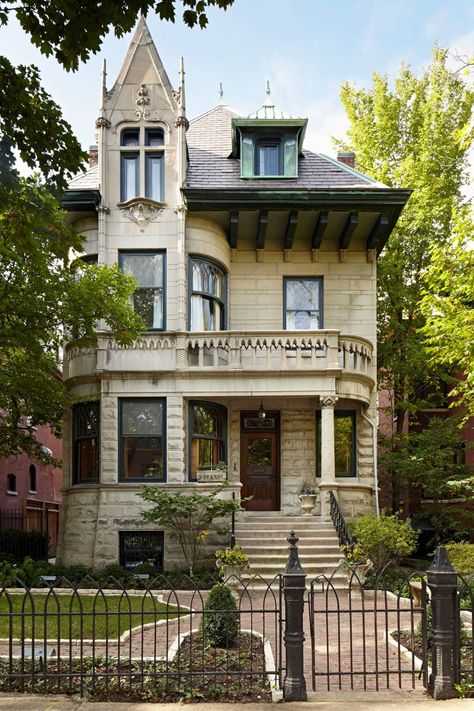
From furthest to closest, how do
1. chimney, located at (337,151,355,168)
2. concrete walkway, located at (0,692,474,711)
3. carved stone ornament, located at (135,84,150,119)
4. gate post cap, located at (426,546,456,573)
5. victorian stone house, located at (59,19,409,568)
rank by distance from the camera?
chimney, located at (337,151,355,168)
carved stone ornament, located at (135,84,150,119)
victorian stone house, located at (59,19,409,568)
gate post cap, located at (426,546,456,573)
concrete walkway, located at (0,692,474,711)

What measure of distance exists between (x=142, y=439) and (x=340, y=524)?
17.8 feet

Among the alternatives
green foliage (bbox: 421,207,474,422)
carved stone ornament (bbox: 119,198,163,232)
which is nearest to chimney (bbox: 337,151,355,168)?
green foliage (bbox: 421,207,474,422)

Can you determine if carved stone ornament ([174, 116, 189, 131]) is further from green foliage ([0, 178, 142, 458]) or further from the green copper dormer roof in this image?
green foliage ([0, 178, 142, 458])

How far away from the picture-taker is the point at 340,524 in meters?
18.3

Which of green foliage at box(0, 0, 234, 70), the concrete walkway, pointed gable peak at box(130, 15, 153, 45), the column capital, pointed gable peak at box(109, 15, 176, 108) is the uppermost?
pointed gable peak at box(130, 15, 153, 45)

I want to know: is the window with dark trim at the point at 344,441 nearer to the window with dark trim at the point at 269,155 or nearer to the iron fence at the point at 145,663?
the window with dark trim at the point at 269,155

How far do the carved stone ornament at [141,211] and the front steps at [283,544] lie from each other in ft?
26.5

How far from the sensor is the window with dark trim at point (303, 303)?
22016 mm

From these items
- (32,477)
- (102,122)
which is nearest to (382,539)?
(102,122)

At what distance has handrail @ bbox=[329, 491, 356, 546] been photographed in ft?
57.4

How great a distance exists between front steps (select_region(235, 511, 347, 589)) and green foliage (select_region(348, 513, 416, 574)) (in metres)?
0.79

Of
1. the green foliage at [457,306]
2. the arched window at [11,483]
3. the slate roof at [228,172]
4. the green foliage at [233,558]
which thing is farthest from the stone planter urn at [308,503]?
the arched window at [11,483]

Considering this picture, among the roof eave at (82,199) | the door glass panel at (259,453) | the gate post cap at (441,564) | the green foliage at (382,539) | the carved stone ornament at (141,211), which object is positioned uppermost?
the roof eave at (82,199)

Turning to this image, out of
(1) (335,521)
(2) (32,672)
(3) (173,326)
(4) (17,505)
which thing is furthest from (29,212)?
(4) (17,505)
